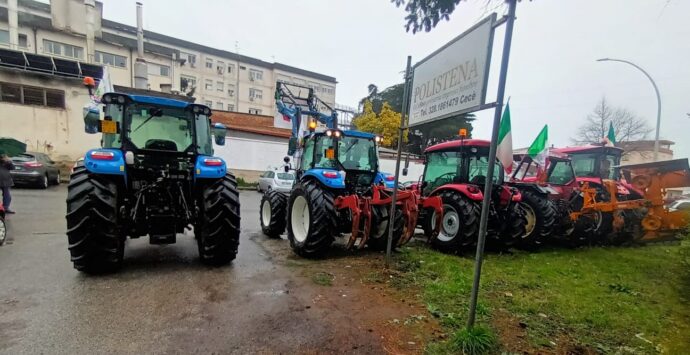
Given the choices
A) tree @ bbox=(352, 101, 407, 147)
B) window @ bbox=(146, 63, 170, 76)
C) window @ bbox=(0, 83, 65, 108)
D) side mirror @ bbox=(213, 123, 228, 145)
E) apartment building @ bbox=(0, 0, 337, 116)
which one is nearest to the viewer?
side mirror @ bbox=(213, 123, 228, 145)

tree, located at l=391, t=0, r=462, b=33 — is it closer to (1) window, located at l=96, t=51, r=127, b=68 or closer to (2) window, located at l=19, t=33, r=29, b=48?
(1) window, located at l=96, t=51, r=127, b=68

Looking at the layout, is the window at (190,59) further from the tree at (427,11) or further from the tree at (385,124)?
the tree at (427,11)

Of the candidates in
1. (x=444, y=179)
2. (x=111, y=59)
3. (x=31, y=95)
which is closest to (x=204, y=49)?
(x=111, y=59)

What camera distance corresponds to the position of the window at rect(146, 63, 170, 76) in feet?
98.0

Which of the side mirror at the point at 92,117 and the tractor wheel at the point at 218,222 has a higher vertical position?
the side mirror at the point at 92,117

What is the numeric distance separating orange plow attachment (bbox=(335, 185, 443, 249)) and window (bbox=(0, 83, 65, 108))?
17.9 metres

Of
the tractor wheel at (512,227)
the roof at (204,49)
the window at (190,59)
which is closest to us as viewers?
the tractor wheel at (512,227)

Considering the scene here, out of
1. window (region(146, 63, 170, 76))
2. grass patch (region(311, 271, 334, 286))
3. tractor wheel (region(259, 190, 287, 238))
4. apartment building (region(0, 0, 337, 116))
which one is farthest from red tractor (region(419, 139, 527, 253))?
window (region(146, 63, 170, 76))

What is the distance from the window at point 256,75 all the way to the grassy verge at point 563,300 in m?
48.6

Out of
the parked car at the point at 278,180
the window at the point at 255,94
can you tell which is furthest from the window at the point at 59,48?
the window at the point at 255,94

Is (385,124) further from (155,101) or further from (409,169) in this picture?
(155,101)

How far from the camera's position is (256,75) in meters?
50.3

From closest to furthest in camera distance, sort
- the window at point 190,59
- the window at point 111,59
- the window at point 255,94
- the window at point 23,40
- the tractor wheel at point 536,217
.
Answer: the tractor wheel at point 536,217
the window at point 23,40
the window at point 111,59
the window at point 190,59
the window at point 255,94

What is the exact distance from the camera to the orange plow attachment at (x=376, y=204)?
5.47 m
